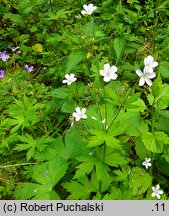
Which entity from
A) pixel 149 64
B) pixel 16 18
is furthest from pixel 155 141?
pixel 16 18

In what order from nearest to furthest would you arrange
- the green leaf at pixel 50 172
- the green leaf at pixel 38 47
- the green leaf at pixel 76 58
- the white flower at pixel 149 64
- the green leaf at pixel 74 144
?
the white flower at pixel 149 64 → the green leaf at pixel 50 172 → the green leaf at pixel 74 144 → the green leaf at pixel 76 58 → the green leaf at pixel 38 47

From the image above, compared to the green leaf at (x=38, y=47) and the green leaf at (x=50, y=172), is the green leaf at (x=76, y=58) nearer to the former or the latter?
the green leaf at (x=50, y=172)

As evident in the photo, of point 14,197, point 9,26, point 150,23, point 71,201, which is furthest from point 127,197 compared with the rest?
point 9,26

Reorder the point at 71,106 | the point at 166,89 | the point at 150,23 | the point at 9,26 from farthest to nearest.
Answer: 1. the point at 9,26
2. the point at 150,23
3. the point at 71,106
4. the point at 166,89

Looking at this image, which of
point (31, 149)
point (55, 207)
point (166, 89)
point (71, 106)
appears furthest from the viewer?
point (71, 106)

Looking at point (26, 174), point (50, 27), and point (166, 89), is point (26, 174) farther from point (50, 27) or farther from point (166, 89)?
point (50, 27)

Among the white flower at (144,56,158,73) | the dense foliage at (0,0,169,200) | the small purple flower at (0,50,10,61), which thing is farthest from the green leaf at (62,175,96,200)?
the small purple flower at (0,50,10,61)

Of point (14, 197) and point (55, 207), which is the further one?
point (14, 197)

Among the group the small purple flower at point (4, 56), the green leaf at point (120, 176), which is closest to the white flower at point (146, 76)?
the green leaf at point (120, 176)

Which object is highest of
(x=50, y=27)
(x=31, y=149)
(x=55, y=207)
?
(x=50, y=27)

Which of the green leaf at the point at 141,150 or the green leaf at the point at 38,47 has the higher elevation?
the green leaf at the point at 38,47
